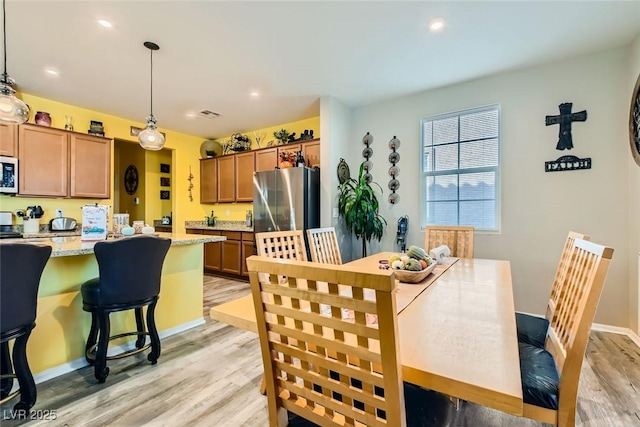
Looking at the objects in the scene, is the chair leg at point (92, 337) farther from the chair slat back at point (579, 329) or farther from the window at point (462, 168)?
the window at point (462, 168)

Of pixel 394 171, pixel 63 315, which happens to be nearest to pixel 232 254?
pixel 63 315

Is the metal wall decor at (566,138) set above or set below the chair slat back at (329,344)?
above

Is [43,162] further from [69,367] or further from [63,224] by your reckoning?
[69,367]

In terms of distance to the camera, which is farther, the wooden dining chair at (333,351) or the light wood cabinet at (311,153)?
the light wood cabinet at (311,153)

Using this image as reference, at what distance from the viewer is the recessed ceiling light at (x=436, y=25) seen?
2.32m

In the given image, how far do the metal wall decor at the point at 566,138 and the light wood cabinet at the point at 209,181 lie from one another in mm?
5246

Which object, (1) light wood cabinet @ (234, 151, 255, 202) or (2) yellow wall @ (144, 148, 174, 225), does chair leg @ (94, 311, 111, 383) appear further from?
(2) yellow wall @ (144, 148, 174, 225)

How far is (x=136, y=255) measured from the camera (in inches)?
75.8

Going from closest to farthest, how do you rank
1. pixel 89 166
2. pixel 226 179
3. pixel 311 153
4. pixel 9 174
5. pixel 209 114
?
pixel 9 174
pixel 89 166
pixel 311 153
pixel 209 114
pixel 226 179

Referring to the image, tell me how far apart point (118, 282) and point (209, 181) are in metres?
4.12

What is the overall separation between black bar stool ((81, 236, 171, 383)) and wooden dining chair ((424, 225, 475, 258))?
236cm

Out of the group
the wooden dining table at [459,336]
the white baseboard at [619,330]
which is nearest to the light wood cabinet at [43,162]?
the wooden dining table at [459,336]

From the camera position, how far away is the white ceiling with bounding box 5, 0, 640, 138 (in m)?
2.18

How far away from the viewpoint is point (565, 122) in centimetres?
289
